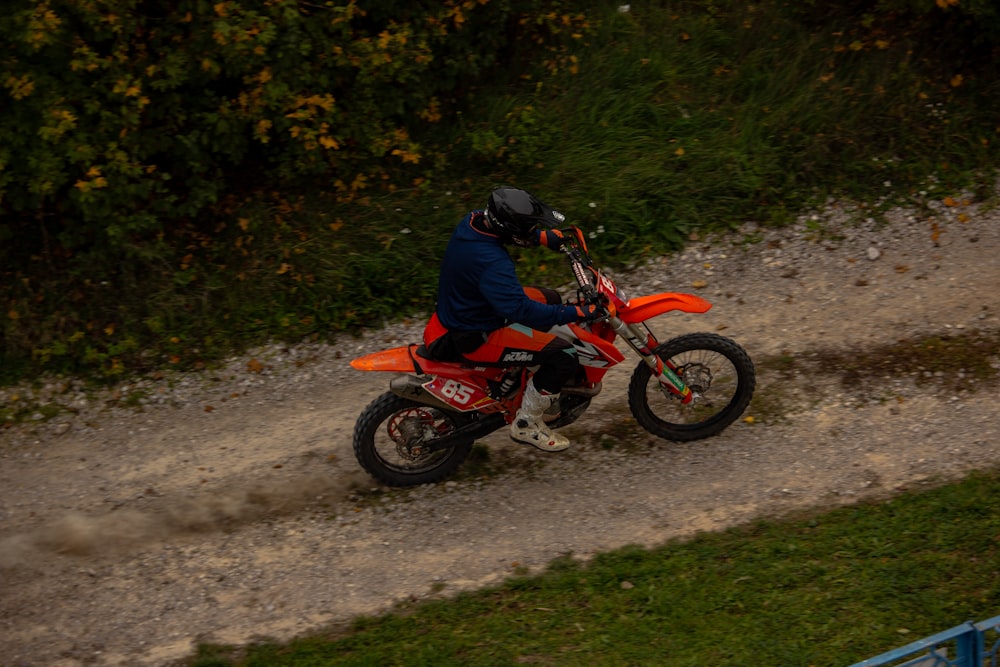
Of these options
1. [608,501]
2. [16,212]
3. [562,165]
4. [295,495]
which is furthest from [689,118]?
[16,212]

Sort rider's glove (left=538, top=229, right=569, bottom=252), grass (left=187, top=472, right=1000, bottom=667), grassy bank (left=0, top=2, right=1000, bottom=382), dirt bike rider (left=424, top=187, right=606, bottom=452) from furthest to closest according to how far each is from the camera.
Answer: grassy bank (left=0, top=2, right=1000, bottom=382), rider's glove (left=538, top=229, right=569, bottom=252), dirt bike rider (left=424, top=187, right=606, bottom=452), grass (left=187, top=472, right=1000, bottom=667)

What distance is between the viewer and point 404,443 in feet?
23.1

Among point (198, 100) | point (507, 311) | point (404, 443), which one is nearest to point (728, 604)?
point (507, 311)

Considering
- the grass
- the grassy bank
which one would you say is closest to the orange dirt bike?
the grass

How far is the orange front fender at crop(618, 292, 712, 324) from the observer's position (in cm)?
671

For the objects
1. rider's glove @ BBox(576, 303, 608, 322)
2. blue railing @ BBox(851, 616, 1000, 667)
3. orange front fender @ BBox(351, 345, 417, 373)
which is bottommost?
blue railing @ BBox(851, 616, 1000, 667)

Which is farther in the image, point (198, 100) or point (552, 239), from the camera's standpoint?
point (198, 100)

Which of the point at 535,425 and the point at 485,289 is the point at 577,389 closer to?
the point at 535,425

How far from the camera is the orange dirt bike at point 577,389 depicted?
6719 millimetres

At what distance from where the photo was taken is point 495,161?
10281mm

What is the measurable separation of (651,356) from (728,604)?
1.83m

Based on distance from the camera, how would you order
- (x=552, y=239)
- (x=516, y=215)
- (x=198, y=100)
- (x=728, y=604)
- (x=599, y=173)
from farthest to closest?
(x=599, y=173)
(x=198, y=100)
(x=552, y=239)
(x=516, y=215)
(x=728, y=604)

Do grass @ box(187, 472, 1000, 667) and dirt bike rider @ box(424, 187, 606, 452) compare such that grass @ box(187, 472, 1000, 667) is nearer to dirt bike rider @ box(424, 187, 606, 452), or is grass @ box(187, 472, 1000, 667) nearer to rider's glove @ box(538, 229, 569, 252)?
dirt bike rider @ box(424, 187, 606, 452)

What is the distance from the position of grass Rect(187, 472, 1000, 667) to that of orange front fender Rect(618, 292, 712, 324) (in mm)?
1505
